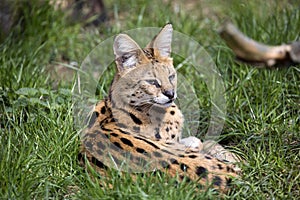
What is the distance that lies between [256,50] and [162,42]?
130cm

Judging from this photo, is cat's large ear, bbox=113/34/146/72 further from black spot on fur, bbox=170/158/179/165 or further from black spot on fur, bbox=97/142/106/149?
black spot on fur, bbox=170/158/179/165

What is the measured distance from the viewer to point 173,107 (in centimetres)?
467

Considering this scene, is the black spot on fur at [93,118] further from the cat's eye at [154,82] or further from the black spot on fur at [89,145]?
the cat's eye at [154,82]

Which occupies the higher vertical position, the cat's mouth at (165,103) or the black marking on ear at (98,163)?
the cat's mouth at (165,103)

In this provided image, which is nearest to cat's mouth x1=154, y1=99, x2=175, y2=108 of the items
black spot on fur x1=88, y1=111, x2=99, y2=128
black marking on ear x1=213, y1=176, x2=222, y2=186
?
black spot on fur x1=88, y1=111, x2=99, y2=128

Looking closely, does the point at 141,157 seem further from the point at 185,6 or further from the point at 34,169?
the point at 185,6

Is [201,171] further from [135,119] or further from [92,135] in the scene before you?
[92,135]

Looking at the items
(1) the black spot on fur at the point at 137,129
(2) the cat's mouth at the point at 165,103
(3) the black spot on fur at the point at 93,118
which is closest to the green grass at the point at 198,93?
(3) the black spot on fur at the point at 93,118

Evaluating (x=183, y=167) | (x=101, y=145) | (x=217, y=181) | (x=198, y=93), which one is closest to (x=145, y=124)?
(x=101, y=145)

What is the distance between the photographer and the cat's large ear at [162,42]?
4535 millimetres

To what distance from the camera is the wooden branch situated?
3338 millimetres

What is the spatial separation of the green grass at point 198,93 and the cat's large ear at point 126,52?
60 centimetres

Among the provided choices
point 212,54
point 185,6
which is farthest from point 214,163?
point 185,6

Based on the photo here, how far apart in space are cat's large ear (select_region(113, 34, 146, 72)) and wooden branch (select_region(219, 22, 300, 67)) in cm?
113
